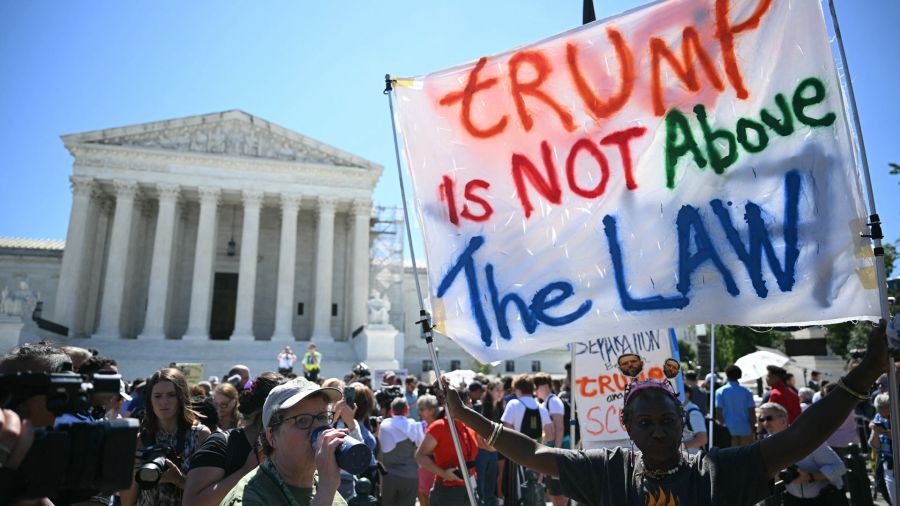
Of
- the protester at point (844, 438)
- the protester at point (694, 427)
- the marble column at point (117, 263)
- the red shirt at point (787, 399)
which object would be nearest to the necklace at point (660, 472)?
the protester at point (694, 427)

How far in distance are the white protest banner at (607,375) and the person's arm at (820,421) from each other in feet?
7.04

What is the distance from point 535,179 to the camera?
3.34 meters

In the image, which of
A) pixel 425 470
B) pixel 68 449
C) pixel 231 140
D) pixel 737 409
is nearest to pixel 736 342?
pixel 231 140

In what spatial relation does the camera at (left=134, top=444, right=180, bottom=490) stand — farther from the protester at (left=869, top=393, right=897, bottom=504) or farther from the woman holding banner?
the protester at (left=869, top=393, right=897, bottom=504)

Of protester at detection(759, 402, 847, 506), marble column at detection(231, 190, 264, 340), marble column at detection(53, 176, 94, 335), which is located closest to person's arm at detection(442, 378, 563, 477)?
protester at detection(759, 402, 847, 506)

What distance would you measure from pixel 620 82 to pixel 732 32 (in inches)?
24.0

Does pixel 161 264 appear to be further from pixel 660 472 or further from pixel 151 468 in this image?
pixel 660 472

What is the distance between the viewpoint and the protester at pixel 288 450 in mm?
2178

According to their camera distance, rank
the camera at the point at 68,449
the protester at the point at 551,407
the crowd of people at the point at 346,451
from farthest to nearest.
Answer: the protester at the point at 551,407
the crowd of people at the point at 346,451
the camera at the point at 68,449

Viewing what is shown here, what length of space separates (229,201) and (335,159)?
22.6ft

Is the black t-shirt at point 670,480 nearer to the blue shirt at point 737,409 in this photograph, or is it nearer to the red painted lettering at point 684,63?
the red painted lettering at point 684,63

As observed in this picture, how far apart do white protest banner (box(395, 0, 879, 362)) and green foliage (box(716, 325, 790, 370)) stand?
40747 mm

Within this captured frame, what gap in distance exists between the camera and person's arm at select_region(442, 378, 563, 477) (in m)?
2.47

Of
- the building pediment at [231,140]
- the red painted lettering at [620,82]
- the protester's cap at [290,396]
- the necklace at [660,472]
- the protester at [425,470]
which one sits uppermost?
the building pediment at [231,140]
